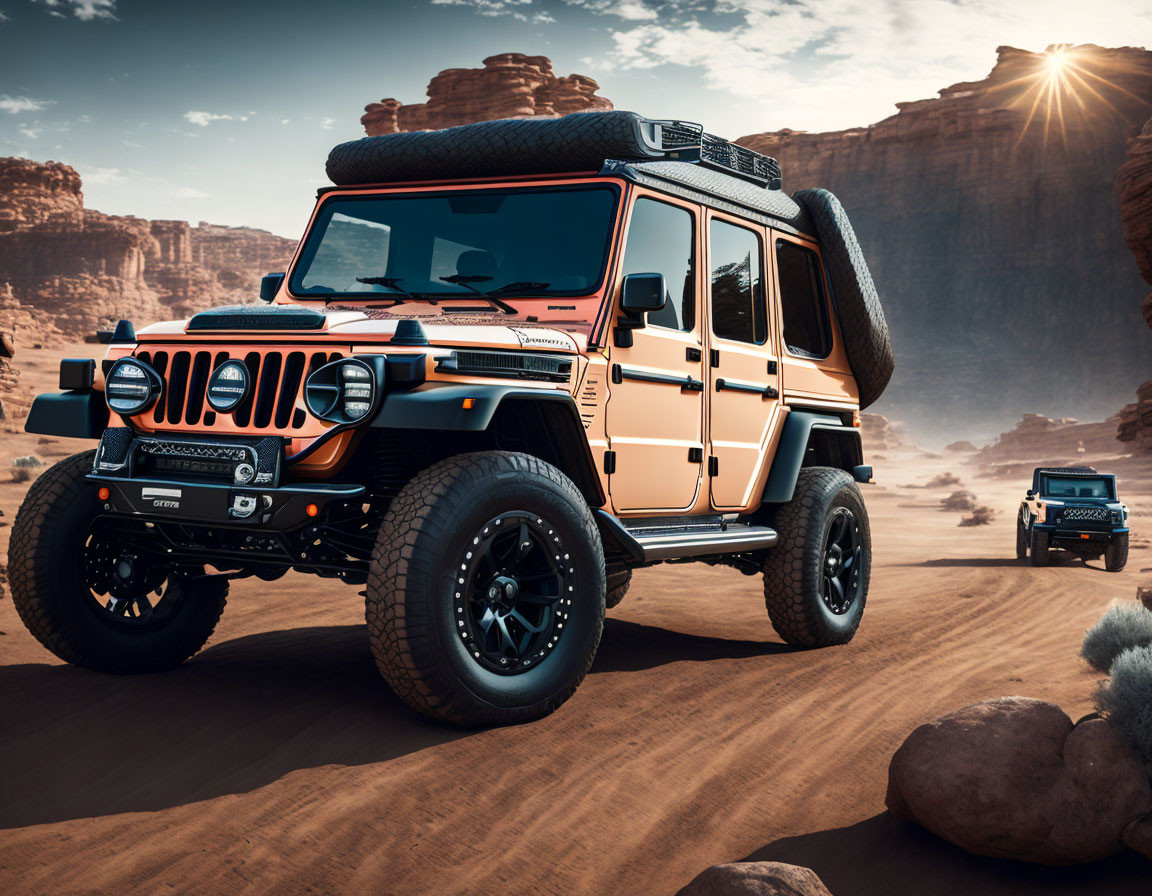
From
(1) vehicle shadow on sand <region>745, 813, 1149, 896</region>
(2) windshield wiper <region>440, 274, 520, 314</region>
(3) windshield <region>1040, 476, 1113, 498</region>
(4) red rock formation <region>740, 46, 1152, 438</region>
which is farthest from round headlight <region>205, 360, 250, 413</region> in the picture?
(4) red rock formation <region>740, 46, 1152, 438</region>

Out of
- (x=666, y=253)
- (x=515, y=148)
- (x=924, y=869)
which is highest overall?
(x=515, y=148)

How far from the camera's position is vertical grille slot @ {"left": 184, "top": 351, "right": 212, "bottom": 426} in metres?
4.98

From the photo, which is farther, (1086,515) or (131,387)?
(1086,515)

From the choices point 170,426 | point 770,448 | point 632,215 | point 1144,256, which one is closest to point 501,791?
point 170,426

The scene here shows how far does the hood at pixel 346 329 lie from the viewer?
4797mm

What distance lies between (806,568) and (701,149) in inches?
101

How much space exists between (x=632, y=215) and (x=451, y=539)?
7.22ft

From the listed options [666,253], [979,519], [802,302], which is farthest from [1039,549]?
[666,253]

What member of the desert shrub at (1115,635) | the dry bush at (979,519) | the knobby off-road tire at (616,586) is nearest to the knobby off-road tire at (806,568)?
the knobby off-road tire at (616,586)

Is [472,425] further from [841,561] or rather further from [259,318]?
[841,561]

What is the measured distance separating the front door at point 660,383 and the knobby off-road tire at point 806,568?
1040 mm

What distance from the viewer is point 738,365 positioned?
21.9 ft

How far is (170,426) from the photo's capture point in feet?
16.5

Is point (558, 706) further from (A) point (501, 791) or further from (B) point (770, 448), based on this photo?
(B) point (770, 448)
